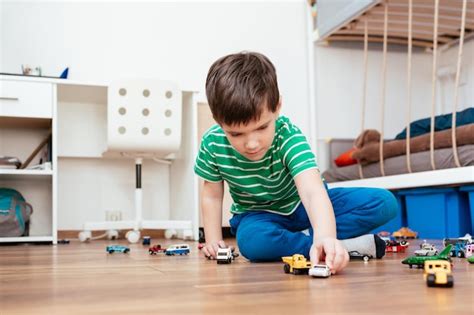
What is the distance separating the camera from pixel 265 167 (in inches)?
47.8

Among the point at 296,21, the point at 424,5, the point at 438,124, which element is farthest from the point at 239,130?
the point at 296,21

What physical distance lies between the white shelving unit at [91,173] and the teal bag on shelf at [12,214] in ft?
0.56

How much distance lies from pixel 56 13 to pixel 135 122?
2.95ft

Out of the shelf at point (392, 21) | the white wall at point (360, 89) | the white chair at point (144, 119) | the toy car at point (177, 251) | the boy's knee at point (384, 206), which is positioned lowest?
the toy car at point (177, 251)

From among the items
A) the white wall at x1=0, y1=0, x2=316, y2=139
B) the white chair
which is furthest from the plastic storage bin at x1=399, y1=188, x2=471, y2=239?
the white wall at x1=0, y1=0, x2=316, y2=139

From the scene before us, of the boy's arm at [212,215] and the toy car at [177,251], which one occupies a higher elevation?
the boy's arm at [212,215]

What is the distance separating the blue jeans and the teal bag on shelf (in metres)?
1.36

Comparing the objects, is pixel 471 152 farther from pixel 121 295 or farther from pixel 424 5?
pixel 121 295

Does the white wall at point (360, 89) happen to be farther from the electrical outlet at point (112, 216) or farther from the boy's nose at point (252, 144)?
the boy's nose at point (252, 144)

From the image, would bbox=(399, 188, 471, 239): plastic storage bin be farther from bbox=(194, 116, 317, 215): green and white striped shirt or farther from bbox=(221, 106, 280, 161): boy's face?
bbox=(221, 106, 280, 161): boy's face

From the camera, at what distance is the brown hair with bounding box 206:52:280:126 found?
1.03 meters

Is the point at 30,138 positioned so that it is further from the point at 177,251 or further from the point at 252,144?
the point at 252,144

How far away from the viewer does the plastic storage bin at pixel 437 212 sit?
2.14 meters

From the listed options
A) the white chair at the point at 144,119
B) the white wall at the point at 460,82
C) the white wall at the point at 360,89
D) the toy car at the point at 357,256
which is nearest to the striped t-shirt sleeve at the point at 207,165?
the toy car at the point at 357,256
